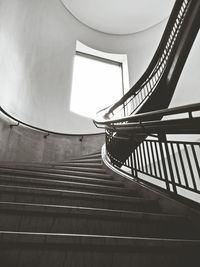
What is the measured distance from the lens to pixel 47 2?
614 cm

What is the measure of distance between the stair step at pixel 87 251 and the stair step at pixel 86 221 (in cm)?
28

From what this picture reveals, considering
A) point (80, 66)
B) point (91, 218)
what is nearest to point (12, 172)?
point (91, 218)

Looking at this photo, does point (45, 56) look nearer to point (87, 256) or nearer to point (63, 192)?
point (63, 192)

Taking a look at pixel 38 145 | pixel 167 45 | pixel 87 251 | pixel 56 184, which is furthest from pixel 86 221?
pixel 38 145

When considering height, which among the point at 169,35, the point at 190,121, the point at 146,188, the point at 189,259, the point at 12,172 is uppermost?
the point at 169,35

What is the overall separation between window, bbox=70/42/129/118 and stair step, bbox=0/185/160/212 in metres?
4.43

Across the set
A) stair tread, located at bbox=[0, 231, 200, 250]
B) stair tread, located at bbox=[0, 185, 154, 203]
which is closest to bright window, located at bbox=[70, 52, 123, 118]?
stair tread, located at bbox=[0, 185, 154, 203]

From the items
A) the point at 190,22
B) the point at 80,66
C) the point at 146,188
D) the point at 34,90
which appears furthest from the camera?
the point at 80,66

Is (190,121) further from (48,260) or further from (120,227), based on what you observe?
(48,260)

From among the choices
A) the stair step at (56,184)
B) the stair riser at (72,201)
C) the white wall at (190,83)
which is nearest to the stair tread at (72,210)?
the stair riser at (72,201)

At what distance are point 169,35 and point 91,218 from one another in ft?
11.0

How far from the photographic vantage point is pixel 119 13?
285 inches

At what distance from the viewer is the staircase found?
3.04 ft

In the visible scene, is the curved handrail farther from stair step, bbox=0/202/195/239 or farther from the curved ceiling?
the curved ceiling
